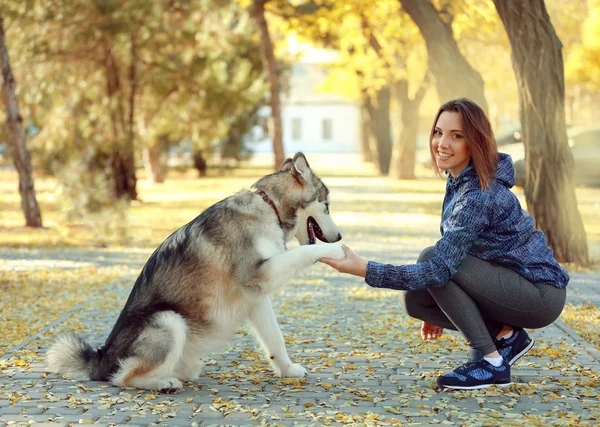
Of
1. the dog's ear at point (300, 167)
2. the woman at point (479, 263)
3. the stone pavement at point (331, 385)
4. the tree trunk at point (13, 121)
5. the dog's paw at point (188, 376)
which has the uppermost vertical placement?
the tree trunk at point (13, 121)

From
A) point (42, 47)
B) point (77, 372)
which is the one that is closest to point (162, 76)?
point (42, 47)

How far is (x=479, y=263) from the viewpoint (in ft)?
16.9

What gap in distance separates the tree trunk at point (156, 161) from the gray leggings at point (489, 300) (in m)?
27.0

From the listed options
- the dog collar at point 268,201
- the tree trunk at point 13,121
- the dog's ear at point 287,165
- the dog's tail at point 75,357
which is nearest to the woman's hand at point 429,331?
the dog collar at point 268,201

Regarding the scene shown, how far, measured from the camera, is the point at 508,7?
35.4 ft

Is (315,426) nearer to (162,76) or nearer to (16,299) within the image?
(16,299)

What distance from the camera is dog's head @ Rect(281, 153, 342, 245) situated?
539 cm

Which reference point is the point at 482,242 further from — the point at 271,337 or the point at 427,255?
the point at 271,337

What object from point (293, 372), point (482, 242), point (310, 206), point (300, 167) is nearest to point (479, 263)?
point (482, 242)

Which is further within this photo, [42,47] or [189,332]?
[42,47]

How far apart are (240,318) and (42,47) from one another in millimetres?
15256

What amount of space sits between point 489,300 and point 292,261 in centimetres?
128

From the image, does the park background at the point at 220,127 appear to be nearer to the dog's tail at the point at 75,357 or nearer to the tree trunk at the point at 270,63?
the tree trunk at the point at 270,63

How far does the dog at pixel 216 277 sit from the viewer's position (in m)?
5.10
